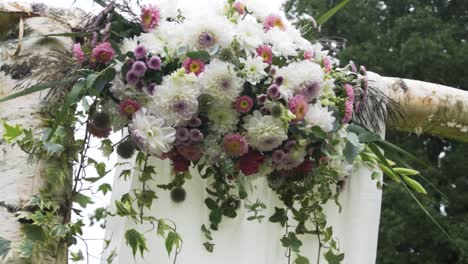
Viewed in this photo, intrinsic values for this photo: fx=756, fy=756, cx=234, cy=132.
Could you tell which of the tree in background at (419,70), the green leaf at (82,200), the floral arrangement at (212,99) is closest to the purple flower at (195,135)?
the floral arrangement at (212,99)

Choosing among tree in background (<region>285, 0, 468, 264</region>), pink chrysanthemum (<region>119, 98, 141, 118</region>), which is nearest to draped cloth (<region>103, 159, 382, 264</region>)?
pink chrysanthemum (<region>119, 98, 141, 118</region>)

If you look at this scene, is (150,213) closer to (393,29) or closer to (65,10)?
(65,10)

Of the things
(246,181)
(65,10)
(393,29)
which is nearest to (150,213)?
(246,181)

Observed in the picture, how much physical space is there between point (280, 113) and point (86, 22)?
1.44 feet

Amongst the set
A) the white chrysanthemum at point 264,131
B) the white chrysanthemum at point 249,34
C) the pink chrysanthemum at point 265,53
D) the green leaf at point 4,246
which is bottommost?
the green leaf at point 4,246

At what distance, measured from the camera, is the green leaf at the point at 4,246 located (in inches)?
46.0

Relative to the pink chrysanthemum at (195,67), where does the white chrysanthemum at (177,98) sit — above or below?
below

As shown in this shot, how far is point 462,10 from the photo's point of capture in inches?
352

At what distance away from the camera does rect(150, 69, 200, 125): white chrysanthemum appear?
45.9 inches

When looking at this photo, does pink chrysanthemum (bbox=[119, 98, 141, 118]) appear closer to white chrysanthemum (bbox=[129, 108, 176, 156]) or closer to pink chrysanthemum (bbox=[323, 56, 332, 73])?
white chrysanthemum (bbox=[129, 108, 176, 156])

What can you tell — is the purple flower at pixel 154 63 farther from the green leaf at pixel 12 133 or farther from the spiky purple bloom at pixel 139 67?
the green leaf at pixel 12 133

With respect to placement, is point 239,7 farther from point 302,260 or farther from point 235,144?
point 302,260

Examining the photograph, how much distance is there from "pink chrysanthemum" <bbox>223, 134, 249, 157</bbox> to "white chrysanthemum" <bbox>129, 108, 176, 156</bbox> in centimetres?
9

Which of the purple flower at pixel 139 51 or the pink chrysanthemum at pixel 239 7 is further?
the pink chrysanthemum at pixel 239 7
